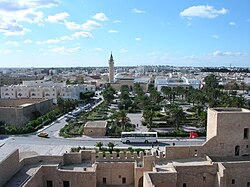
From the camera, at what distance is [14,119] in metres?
50.6

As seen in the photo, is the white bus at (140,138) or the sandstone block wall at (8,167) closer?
the sandstone block wall at (8,167)

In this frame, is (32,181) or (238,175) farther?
(238,175)

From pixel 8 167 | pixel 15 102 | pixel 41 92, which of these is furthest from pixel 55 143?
pixel 41 92

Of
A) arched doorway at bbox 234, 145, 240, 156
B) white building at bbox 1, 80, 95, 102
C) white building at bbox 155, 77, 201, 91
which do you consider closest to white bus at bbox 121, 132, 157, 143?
arched doorway at bbox 234, 145, 240, 156

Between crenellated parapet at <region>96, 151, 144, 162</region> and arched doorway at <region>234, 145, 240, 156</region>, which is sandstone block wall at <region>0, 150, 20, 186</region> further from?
arched doorway at <region>234, 145, 240, 156</region>

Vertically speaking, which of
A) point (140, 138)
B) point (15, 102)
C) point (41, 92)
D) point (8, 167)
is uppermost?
point (8, 167)

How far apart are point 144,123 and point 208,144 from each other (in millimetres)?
28898

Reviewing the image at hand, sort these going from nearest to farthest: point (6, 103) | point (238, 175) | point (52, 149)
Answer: point (238, 175) → point (52, 149) → point (6, 103)

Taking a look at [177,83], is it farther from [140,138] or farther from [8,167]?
[8,167]

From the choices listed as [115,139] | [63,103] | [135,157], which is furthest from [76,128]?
[135,157]

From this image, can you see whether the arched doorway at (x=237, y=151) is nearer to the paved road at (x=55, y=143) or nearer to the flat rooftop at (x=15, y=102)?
the paved road at (x=55, y=143)

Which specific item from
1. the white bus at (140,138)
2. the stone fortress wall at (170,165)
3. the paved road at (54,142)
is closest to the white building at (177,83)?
the paved road at (54,142)

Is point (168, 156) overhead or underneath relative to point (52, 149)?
overhead

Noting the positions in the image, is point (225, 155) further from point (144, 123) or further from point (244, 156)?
point (144, 123)
